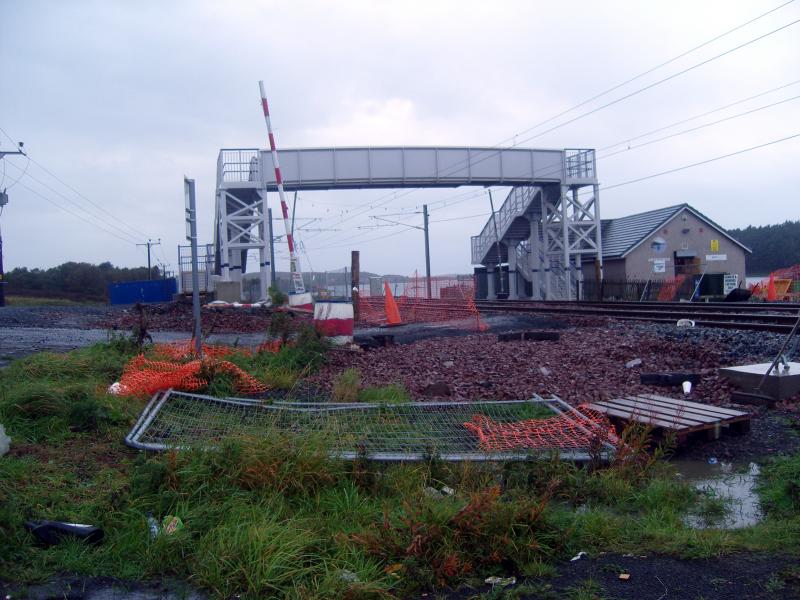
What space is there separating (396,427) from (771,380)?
4.48m

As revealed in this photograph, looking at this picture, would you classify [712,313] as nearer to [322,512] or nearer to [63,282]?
[322,512]

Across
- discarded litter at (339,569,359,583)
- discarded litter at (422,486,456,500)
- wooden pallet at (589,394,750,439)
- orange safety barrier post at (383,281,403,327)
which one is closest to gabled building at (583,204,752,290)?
orange safety barrier post at (383,281,403,327)

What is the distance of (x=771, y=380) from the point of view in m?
7.89

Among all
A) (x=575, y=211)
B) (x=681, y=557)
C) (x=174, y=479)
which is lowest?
(x=681, y=557)

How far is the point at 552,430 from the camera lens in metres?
6.47

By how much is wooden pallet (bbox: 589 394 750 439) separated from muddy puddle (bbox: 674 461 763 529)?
0.37 metres

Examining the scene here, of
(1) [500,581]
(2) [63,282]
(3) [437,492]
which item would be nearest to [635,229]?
(3) [437,492]

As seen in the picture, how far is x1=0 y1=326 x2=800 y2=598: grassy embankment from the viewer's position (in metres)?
3.70

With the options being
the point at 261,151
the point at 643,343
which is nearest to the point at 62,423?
the point at 643,343

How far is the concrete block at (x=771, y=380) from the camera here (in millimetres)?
7836

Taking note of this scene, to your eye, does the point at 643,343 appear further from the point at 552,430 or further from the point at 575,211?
the point at 575,211

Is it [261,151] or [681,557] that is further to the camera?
[261,151]

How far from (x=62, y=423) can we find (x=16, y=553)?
8.33ft

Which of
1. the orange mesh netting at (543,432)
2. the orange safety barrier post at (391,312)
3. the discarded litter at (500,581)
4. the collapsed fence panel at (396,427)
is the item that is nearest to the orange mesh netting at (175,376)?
the collapsed fence panel at (396,427)
